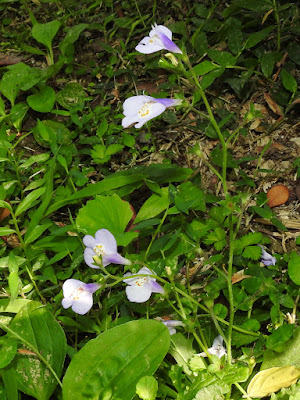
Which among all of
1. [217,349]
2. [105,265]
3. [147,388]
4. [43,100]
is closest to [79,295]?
[105,265]

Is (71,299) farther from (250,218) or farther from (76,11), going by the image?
(76,11)

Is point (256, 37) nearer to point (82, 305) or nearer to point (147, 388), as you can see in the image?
point (82, 305)

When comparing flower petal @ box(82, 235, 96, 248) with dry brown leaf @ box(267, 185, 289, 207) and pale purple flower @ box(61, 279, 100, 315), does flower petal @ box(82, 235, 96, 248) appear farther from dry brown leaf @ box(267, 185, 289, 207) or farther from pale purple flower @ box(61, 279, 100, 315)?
dry brown leaf @ box(267, 185, 289, 207)

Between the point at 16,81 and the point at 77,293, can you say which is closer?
the point at 77,293

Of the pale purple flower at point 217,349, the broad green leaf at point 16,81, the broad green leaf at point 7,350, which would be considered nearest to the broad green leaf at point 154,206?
the pale purple flower at point 217,349

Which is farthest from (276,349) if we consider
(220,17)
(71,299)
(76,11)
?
(76,11)
